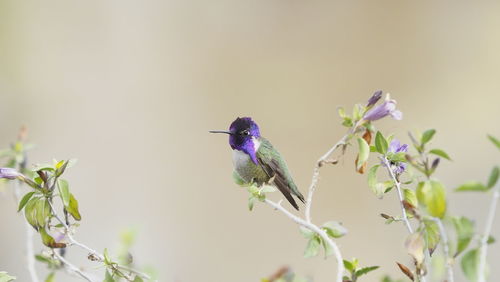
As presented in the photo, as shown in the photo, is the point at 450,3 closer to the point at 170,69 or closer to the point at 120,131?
the point at 170,69

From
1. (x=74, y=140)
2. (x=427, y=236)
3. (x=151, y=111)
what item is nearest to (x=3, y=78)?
(x=74, y=140)

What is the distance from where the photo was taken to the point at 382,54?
4.39 metres

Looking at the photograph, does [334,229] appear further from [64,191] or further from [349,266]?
[64,191]

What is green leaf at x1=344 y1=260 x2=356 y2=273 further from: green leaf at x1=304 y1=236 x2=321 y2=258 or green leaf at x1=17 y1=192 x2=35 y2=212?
green leaf at x1=17 y1=192 x2=35 y2=212

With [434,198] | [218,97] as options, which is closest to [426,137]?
[434,198]

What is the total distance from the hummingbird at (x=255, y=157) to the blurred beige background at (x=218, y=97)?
2.31m

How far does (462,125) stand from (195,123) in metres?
1.77

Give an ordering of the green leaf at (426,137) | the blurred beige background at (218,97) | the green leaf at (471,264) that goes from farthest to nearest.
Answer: the blurred beige background at (218,97), the green leaf at (426,137), the green leaf at (471,264)

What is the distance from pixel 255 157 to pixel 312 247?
0.76 m

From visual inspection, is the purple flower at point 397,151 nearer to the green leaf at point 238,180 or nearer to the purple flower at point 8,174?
the green leaf at point 238,180

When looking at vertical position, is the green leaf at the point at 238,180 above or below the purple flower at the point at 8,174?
below

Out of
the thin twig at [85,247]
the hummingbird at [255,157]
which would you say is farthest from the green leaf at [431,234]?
the hummingbird at [255,157]

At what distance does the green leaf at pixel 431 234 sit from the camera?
88 cm

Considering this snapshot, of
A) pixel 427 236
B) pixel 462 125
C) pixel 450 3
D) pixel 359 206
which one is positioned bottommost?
pixel 359 206
